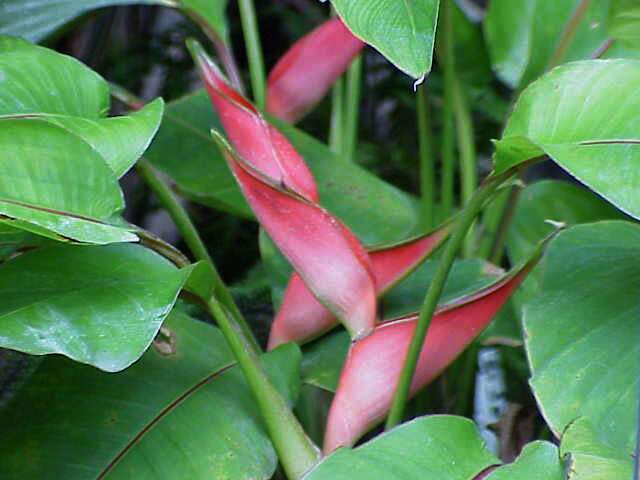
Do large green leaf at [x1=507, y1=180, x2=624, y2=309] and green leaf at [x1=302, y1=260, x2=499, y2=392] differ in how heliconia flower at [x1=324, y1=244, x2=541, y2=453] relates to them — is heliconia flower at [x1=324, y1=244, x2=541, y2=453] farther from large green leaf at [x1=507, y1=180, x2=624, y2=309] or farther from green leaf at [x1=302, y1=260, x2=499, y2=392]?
large green leaf at [x1=507, y1=180, x2=624, y2=309]

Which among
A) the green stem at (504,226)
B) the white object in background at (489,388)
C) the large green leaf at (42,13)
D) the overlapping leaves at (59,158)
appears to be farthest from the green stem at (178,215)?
the white object in background at (489,388)

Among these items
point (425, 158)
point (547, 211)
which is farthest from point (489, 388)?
point (425, 158)

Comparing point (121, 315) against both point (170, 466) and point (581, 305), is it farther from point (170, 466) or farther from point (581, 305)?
point (581, 305)

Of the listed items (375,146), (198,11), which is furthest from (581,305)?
(375,146)

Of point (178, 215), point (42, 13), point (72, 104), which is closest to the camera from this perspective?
point (72, 104)

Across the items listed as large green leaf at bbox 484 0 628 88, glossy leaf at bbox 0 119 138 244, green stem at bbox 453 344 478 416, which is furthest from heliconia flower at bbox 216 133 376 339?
large green leaf at bbox 484 0 628 88

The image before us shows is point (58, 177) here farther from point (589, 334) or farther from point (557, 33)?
point (557, 33)

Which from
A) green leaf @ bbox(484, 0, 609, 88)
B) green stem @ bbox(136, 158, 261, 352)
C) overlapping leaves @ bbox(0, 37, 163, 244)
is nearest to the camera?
overlapping leaves @ bbox(0, 37, 163, 244)
